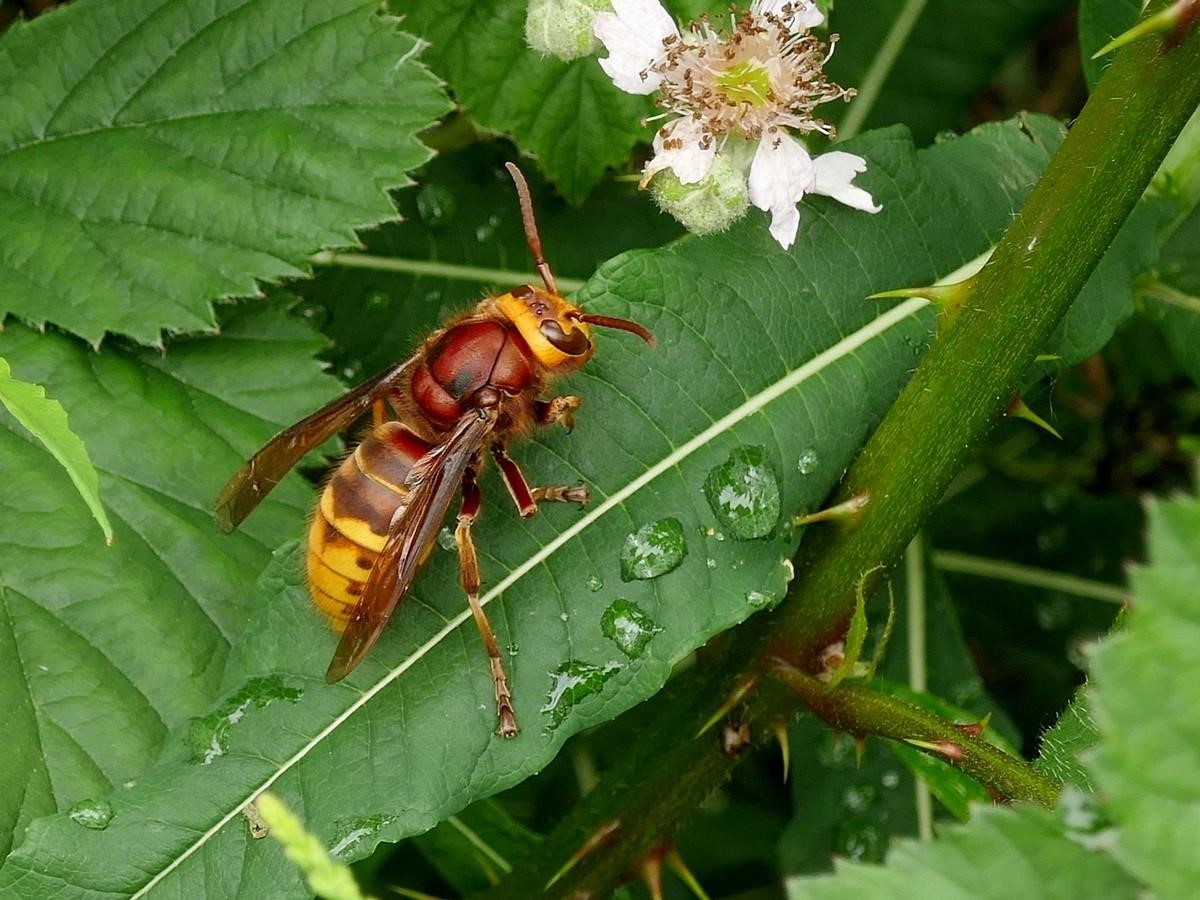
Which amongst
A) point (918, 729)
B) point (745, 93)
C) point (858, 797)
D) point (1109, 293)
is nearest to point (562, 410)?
point (745, 93)

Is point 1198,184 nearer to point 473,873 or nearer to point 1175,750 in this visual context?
point 1175,750

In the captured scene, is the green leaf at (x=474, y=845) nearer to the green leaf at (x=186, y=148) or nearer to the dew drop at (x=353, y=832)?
the dew drop at (x=353, y=832)

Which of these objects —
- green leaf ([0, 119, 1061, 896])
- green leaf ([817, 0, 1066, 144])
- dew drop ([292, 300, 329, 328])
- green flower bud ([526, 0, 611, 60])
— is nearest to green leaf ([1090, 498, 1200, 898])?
green leaf ([0, 119, 1061, 896])

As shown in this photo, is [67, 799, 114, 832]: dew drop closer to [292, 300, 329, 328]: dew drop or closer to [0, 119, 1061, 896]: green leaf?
[0, 119, 1061, 896]: green leaf

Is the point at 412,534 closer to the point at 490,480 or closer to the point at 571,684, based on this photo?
the point at 490,480

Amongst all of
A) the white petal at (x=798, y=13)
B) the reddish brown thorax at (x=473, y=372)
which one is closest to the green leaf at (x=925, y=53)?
the white petal at (x=798, y=13)
